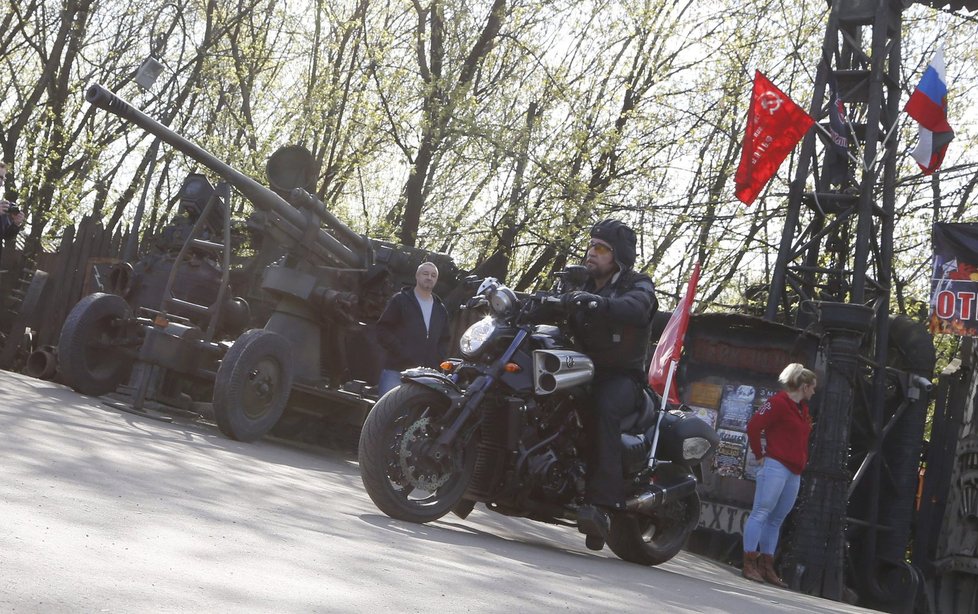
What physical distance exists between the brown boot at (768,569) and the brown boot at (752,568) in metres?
0.04

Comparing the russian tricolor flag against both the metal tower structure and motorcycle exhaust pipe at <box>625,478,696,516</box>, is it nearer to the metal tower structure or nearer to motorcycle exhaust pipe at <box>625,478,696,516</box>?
the metal tower structure

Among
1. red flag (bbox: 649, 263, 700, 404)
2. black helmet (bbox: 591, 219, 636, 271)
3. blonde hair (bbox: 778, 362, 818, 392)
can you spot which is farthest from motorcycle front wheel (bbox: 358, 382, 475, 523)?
blonde hair (bbox: 778, 362, 818, 392)

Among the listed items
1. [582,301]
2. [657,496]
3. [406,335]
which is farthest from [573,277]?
[406,335]

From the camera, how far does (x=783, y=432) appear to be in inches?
400

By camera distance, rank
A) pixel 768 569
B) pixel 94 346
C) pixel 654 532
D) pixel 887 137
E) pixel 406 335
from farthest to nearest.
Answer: pixel 887 137, pixel 94 346, pixel 406 335, pixel 768 569, pixel 654 532

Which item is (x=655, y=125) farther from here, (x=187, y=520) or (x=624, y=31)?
(x=187, y=520)

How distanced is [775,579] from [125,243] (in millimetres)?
8348

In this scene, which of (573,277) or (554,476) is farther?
(554,476)

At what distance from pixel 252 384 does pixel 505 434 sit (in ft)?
12.1

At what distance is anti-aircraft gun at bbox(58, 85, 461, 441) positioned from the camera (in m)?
10.5

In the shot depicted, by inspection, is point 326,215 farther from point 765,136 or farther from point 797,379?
point 765,136

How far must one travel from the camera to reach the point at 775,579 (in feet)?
33.7

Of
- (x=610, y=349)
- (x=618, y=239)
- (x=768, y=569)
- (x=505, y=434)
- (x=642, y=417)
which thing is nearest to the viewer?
(x=505, y=434)

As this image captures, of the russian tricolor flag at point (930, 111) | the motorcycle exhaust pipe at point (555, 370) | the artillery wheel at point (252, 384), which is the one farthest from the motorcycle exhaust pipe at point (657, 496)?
the russian tricolor flag at point (930, 111)
